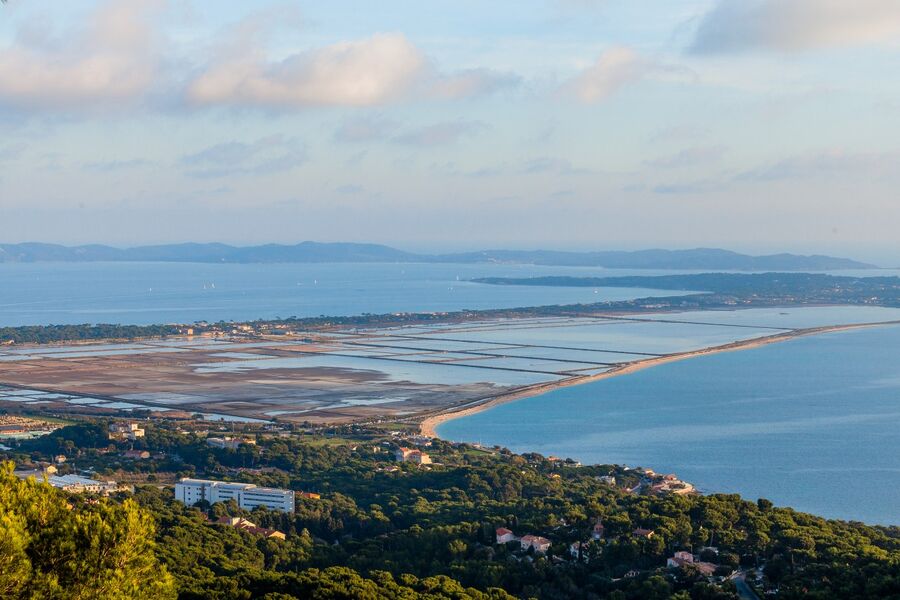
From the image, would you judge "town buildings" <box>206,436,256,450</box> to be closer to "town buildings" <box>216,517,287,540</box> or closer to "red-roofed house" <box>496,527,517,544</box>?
"town buildings" <box>216,517,287,540</box>

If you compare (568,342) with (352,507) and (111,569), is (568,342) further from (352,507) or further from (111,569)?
(111,569)

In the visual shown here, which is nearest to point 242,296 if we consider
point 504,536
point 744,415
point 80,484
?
point 744,415

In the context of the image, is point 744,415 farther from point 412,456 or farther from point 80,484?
point 80,484

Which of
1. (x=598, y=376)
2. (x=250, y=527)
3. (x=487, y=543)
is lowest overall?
(x=250, y=527)

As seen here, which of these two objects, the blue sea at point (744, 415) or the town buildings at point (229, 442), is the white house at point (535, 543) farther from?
the town buildings at point (229, 442)

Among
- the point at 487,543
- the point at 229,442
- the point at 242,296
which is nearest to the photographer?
the point at 487,543

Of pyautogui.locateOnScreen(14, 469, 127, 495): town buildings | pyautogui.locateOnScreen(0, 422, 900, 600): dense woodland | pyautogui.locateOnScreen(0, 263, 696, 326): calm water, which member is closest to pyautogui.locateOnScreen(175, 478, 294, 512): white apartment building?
pyautogui.locateOnScreen(0, 422, 900, 600): dense woodland

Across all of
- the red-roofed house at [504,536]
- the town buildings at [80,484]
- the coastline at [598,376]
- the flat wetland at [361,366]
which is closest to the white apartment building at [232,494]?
the town buildings at [80,484]
